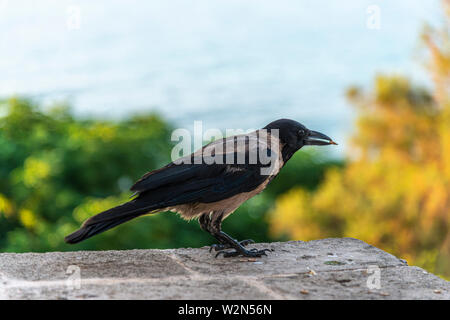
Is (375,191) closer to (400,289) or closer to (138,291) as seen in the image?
(400,289)

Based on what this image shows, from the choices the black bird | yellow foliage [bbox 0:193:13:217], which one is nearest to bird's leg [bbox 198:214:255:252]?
the black bird

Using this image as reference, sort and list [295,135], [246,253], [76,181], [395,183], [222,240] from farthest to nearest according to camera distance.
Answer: [76,181] < [395,183] < [295,135] < [222,240] < [246,253]

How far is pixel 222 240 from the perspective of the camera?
11.9ft

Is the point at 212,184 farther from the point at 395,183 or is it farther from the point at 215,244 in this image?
the point at 395,183

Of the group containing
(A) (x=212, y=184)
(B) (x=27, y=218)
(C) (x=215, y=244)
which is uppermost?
(A) (x=212, y=184)

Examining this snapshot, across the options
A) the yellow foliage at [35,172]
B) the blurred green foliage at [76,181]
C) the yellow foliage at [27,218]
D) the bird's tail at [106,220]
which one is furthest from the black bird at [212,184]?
the yellow foliage at [27,218]

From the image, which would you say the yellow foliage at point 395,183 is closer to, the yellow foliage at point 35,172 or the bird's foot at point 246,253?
the yellow foliage at point 35,172

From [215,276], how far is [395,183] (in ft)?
13.2

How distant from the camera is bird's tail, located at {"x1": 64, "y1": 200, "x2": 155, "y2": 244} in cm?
305

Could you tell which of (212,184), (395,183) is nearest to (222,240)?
(212,184)

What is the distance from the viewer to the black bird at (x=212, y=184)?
3.25m

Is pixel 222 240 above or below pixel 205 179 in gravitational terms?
below

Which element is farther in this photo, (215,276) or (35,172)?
(35,172)
